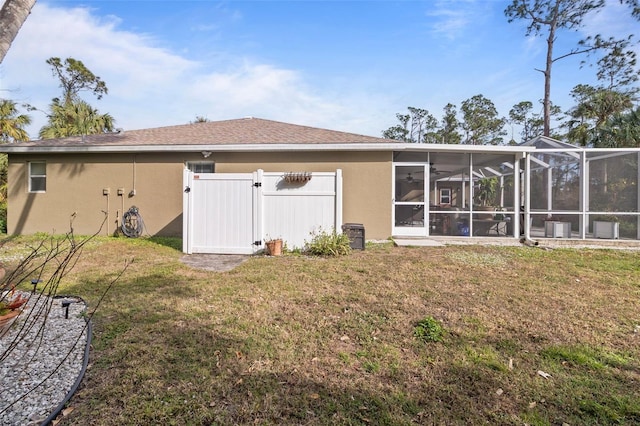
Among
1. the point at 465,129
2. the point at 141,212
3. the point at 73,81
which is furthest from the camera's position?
the point at 465,129

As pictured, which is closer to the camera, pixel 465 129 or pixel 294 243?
pixel 294 243

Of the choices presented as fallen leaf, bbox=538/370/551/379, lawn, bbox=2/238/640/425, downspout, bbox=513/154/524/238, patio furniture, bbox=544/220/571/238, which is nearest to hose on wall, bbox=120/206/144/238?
lawn, bbox=2/238/640/425

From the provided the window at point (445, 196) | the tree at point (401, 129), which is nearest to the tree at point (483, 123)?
the tree at point (401, 129)

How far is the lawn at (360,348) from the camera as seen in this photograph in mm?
2145

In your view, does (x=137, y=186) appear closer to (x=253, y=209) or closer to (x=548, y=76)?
(x=253, y=209)

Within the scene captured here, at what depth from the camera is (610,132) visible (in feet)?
42.9

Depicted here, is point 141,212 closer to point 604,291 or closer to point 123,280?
point 123,280

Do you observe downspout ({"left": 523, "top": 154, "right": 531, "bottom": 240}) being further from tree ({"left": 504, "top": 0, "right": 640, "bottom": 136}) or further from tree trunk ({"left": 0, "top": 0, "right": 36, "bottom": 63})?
tree ({"left": 504, "top": 0, "right": 640, "bottom": 136})

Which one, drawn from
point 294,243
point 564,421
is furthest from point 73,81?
point 564,421

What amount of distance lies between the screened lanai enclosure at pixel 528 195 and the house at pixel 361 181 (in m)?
0.03

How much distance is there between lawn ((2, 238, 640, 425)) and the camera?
2.14 metres

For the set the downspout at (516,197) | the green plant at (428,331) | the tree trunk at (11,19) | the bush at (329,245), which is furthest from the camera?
the downspout at (516,197)

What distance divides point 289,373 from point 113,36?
33.3 feet

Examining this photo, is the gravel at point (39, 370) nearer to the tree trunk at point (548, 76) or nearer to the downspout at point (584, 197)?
the downspout at point (584, 197)
